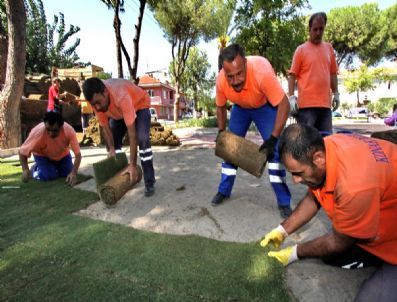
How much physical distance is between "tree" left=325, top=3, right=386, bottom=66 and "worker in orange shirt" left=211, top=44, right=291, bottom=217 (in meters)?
32.7

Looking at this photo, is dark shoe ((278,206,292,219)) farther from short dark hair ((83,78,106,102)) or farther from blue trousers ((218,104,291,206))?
short dark hair ((83,78,106,102))

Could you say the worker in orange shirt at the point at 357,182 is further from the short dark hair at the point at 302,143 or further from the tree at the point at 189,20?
the tree at the point at 189,20

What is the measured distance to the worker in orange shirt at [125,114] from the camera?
3586 mm

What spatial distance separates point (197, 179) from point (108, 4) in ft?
25.0

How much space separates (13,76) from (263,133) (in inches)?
270

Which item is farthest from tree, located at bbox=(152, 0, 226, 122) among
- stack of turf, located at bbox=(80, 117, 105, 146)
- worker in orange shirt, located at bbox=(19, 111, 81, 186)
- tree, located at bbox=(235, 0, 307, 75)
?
worker in orange shirt, located at bbox=(19, 111, 81, 186)

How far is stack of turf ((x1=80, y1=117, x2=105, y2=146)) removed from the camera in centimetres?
967

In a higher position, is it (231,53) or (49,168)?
(231,53)

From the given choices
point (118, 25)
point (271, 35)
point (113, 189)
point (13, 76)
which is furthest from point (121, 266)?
point (271, 35)

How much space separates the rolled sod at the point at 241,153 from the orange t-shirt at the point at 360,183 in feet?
4.77

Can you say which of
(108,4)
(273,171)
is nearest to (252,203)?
(273,171)

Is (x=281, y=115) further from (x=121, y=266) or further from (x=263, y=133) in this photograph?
(x=121, y=266)

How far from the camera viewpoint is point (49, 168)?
205 inches

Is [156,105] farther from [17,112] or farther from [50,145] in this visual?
[50,145]
